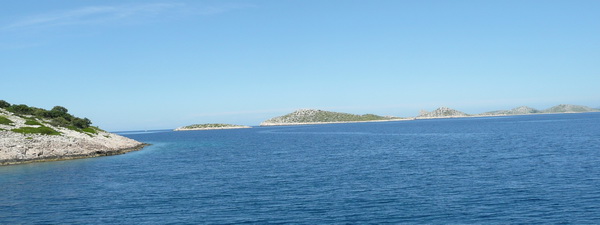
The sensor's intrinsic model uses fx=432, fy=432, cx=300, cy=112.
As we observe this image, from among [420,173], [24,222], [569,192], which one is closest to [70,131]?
[24,222]

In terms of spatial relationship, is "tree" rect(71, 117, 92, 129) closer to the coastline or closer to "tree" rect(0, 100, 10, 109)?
"tree" rect(0, 100, 10, 109)

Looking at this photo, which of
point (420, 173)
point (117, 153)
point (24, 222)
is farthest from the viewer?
point (117, 153)

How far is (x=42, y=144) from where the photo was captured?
94812 mm

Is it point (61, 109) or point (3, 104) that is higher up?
point (3, 104)

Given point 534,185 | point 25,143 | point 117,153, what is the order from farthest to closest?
1. point 117,153
2. point 25,143
3. point 534,185

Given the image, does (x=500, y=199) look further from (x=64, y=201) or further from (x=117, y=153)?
(x=117, y=153)

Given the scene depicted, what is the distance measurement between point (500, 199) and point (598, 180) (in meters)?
→ 16.1

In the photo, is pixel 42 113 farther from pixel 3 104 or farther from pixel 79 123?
pixel 3 104

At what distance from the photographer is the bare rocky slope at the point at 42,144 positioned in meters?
89.2

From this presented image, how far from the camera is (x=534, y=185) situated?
4609 cm

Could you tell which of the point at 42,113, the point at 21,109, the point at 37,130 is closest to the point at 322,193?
the point at 37,130

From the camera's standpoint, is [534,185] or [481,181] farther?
[481,181]

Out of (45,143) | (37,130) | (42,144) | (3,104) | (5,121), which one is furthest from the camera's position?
(3,104)

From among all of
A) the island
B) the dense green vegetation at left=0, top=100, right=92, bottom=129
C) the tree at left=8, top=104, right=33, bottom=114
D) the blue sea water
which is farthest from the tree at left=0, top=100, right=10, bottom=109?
the blue sea water
